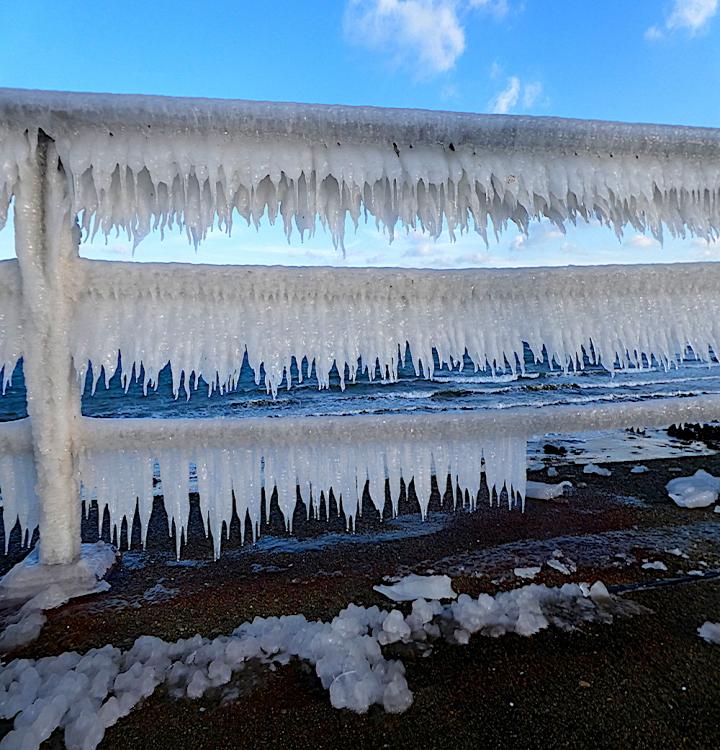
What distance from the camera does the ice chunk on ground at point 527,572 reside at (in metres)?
2.51

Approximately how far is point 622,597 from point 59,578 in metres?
2.74

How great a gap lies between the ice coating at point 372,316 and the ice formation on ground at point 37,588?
1.06 metres

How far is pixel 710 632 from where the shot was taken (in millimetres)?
1926

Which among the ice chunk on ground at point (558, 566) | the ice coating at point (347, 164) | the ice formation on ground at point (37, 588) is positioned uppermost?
the ice coating at point (347, 164)

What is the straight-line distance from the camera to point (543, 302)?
2.46 metres

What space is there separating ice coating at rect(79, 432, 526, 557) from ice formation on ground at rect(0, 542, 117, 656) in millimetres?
377

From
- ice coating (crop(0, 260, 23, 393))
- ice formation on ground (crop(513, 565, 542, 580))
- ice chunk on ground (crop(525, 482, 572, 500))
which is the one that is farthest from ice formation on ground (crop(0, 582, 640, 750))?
ice chunk on ground (crop(525, 482, 572, 500))

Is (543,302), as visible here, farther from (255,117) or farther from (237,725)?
(237,725)

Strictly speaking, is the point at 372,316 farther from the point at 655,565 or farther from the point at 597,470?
the point at 597,470

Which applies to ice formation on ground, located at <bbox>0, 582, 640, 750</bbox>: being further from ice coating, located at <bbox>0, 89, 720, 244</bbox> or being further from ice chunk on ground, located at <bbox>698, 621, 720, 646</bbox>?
ice coating, located at <bbox>0, 89, 720, 244</bbox>

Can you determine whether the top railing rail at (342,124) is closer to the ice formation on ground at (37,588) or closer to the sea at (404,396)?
the ice formation on ground at (37,588)

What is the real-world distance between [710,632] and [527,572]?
0.81 meters

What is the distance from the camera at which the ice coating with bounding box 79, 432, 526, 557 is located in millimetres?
2303

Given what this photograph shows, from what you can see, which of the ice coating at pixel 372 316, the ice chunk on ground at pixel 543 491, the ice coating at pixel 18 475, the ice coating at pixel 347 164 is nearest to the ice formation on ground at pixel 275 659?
the ice coating at pixel 18 475
